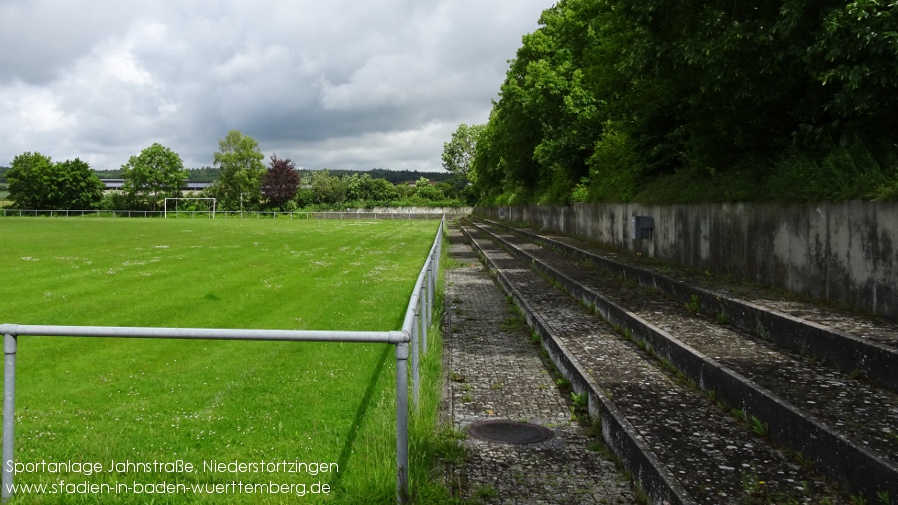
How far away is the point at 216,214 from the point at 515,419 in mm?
89223

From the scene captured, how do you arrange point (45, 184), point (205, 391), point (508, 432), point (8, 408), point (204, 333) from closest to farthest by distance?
point (204, 333)
point (8, 408)
point (508, 432)
point (205, 391)
point (45, 184)

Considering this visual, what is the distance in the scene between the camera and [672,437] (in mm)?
4543

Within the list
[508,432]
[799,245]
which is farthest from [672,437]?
[799,245]

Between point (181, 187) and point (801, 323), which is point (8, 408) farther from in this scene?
point (181, 187)

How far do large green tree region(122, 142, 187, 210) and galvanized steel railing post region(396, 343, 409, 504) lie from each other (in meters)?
100

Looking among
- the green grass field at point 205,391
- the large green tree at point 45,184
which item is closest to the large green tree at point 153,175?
the large green tree at point 45,184

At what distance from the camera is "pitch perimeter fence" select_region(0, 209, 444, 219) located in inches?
3182

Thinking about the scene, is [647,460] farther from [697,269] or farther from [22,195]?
[22,195]

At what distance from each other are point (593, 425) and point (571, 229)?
21486 mm

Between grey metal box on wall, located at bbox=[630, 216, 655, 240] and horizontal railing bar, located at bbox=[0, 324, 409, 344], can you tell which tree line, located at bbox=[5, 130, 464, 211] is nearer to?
grey metal box on wall, located at bbox=[630, 216, 655, 240]

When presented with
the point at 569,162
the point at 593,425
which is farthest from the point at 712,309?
the point at 569,162

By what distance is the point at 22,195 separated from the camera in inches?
3482

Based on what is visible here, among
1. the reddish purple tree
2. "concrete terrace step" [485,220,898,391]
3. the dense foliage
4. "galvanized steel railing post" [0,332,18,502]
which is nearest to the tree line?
the reddish purple tree

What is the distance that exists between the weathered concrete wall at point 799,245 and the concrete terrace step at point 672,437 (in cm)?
230
